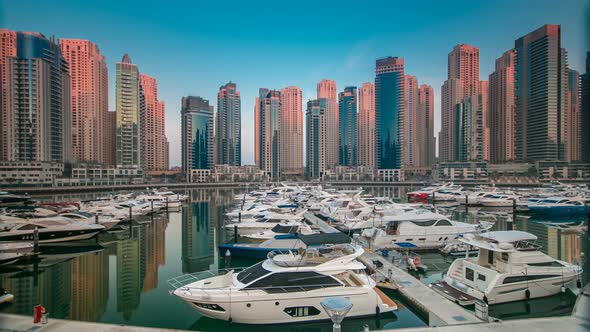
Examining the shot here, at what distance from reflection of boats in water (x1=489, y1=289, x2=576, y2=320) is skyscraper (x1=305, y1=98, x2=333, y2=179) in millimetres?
161341

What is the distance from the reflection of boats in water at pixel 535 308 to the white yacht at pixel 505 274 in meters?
0.23

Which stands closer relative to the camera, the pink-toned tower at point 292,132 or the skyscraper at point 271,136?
the skyscraper at point 271,136

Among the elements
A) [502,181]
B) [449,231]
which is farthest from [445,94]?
[449,231]

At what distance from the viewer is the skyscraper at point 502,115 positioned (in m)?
166

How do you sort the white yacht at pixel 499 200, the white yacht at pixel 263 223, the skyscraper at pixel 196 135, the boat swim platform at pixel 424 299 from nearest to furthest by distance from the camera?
the boat swim platform at pixel 424 299 < the white yacht at pixel 263 223 < the white yacht at pixel 499 200 < the skyscraper at pixel 196 135

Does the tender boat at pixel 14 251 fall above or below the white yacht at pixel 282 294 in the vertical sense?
below

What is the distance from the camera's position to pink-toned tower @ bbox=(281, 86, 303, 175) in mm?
188425

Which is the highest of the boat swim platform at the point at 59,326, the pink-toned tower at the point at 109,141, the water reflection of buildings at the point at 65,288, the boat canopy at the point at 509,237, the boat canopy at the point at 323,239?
the pink-toned tower at the point at 109,141

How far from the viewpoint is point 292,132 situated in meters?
Result: 191

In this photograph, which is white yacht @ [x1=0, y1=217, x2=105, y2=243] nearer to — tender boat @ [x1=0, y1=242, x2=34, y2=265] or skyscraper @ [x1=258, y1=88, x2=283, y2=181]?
tender boat @ [x1=0, y1=242, x2=34, y2=265]

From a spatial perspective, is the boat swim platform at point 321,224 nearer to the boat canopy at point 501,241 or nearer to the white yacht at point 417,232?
the white yacht at point 417,232

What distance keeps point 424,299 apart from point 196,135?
166420 mm

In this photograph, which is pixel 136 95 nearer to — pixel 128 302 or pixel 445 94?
pixel 128 302

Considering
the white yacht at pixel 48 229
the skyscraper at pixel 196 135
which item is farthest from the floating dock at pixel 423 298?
the skyscraper at pixel 196 135
